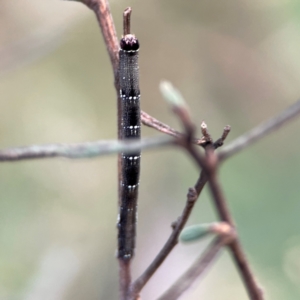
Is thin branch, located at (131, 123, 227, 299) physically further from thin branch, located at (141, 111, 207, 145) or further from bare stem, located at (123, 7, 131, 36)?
bare stem, located at (123, 7, 131, 36)

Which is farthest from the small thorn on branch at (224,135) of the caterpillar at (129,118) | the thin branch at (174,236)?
the caterpillar at (129,118)

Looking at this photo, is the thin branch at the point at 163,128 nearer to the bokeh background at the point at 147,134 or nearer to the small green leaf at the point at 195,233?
the small green leaf at the point at 195,233

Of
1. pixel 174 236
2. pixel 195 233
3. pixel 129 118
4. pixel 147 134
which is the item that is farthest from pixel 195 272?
pixel 147 134

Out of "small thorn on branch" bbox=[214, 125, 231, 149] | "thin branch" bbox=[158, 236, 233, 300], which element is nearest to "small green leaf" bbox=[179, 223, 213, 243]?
"thin branch" bbox=[158, 236, 233, 300]

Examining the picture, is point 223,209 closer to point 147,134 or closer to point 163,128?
point 163,128

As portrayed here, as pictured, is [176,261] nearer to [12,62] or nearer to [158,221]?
[158,221]

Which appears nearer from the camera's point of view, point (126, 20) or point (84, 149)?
point (84, 149)
